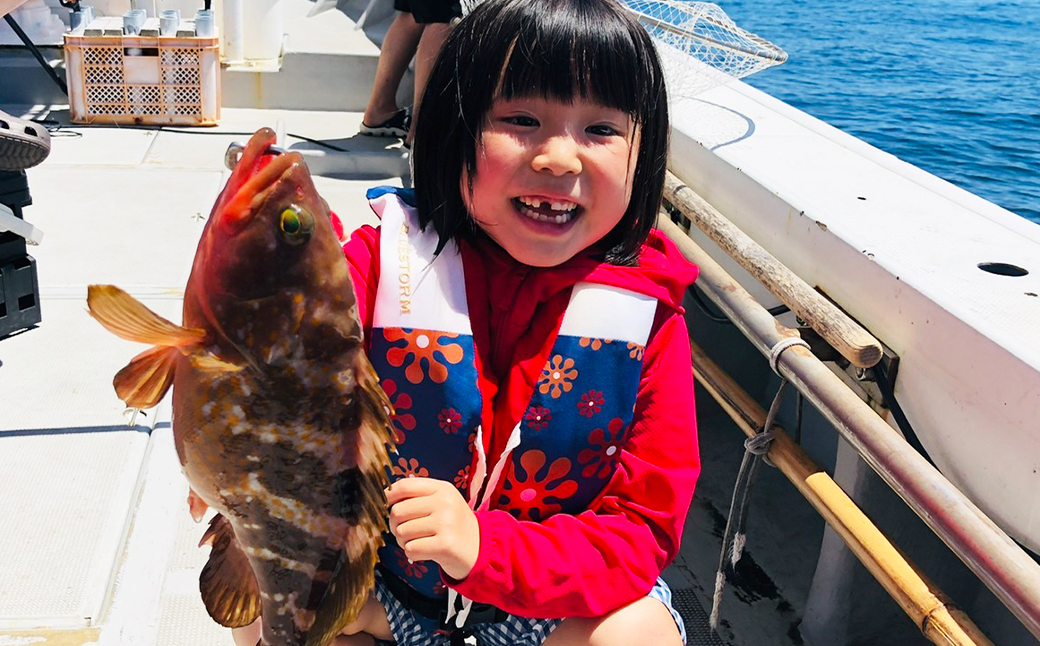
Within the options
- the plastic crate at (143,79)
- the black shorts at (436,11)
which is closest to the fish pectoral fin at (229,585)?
the black shorts at (436,11)

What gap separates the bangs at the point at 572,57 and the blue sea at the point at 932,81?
26.1ft

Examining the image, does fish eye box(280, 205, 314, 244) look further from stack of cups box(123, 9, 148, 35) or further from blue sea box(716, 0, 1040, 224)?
blue sea box(716, 0, 1040, 224)

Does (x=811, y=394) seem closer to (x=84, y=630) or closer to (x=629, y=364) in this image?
(x=629, y=364)

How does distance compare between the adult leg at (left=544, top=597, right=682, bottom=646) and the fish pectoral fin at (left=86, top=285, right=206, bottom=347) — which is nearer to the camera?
the fish pectoral fin at (left=86, top=285, right=206, bottom=347)

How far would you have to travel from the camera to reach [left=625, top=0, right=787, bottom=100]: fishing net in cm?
409

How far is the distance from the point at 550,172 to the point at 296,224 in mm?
594

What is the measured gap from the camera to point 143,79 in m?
5.98

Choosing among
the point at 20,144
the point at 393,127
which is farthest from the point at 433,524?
the point at 393,127

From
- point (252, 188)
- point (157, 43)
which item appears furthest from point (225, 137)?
point (252, 188)

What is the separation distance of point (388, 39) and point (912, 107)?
30.0 feet

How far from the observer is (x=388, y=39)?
588 centimetres

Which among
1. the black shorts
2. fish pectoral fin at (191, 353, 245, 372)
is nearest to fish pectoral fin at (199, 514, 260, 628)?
fish pectoral fin at (191, 353, 245, 372)

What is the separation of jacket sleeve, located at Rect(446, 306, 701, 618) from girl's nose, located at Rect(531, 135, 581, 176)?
0.43 m

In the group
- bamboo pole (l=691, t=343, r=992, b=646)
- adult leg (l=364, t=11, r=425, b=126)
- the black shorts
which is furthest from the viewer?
adult leg (l=364, t=11, r=425, b=126)
